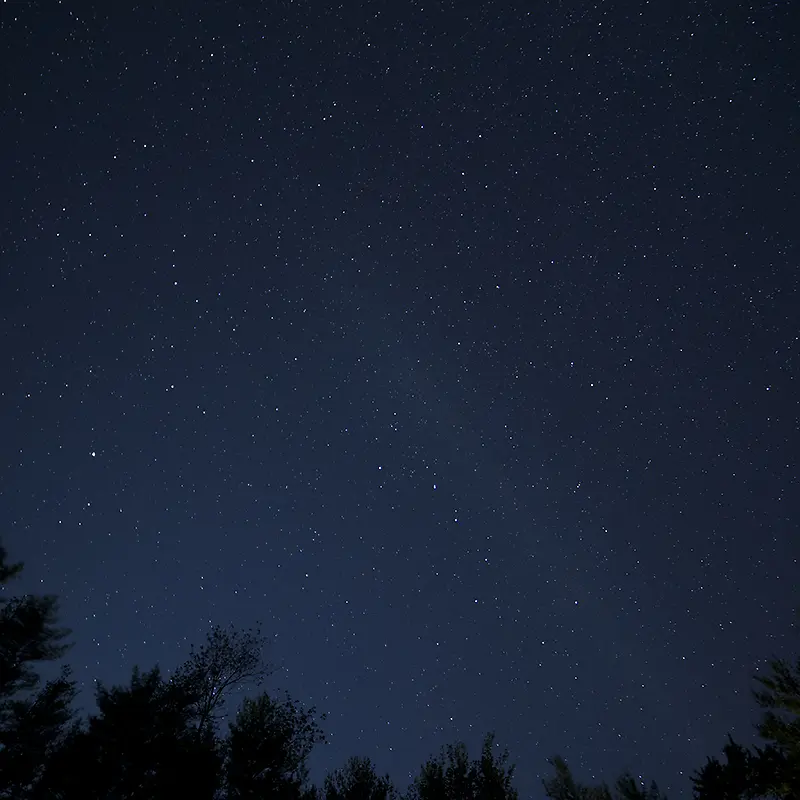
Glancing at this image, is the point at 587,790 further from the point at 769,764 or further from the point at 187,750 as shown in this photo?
the point at 187,750

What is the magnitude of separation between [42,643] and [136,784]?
6717mm

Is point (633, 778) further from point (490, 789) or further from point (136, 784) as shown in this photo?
point (136, 784)

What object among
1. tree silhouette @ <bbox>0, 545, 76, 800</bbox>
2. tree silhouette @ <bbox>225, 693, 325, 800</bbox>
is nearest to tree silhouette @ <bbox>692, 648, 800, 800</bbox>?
tree silhouette @ <bbox>225, 693, 325, 800</bbox>

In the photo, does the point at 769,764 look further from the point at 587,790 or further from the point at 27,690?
the point at 27,690

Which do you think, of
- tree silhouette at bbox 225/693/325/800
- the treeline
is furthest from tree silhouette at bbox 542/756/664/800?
tree silhouette at bbox 225/693/325/800

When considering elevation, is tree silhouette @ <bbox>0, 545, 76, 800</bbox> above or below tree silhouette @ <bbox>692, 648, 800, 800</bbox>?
above

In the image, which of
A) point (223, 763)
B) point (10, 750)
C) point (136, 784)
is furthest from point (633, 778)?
point (10, 750)

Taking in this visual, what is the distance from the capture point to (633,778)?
2081 cm

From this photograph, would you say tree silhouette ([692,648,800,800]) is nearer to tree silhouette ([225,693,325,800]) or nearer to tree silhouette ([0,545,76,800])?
tree silhouette ([225,693,325,800])

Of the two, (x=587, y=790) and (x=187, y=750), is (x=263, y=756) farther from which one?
(x=587, y=790)

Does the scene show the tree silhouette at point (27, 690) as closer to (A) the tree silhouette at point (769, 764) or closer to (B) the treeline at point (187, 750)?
(B) the treeline at point (187, 750)

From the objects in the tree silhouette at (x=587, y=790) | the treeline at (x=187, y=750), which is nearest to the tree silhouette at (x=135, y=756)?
the treeline at (x=187, y=750)

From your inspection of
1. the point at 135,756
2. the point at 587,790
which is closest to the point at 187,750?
the point at 135,756


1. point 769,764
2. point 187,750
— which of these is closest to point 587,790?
point 769,764
